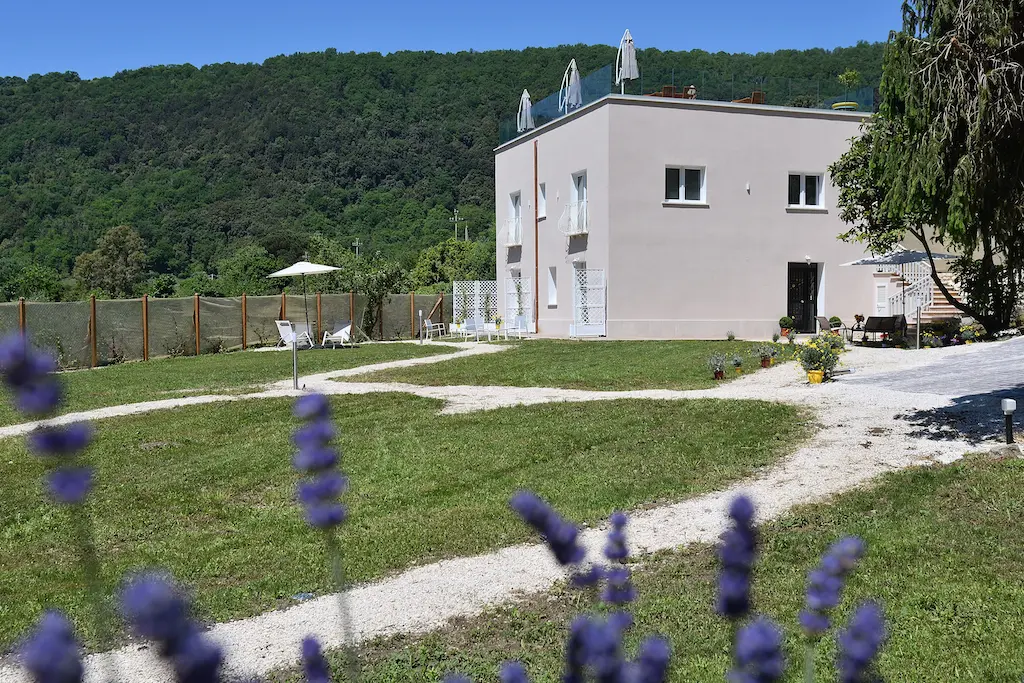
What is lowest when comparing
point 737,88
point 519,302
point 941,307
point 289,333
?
point 289,333

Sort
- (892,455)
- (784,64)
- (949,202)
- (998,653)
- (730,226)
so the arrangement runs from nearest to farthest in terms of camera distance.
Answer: (998,653)
(949,202)
(892,455)
(730,226)
(784,64)

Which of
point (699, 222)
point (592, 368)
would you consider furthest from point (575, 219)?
point (592, 368)

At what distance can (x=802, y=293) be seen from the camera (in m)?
26.6

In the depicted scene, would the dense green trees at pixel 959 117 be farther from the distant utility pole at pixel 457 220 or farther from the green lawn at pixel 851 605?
the distant utility pole at pixel 457 220

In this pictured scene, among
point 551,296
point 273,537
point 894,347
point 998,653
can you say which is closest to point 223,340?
point 551,296

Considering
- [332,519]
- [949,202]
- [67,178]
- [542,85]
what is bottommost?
[332,519]

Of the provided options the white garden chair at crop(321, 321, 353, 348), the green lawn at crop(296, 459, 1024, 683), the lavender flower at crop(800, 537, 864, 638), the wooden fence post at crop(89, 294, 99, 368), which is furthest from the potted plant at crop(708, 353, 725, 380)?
the wooden fence post at crop(89, 294, 99, 368)

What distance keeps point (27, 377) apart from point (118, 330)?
23.2 metres

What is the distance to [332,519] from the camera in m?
1.66

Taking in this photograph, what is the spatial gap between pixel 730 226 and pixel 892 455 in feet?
57.1

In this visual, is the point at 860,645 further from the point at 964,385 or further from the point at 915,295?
the point at 915,295

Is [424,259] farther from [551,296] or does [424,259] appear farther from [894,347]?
[894,347]

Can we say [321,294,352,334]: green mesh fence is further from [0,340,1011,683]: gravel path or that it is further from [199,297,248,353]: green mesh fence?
[0,340,1011,683]: gravel path

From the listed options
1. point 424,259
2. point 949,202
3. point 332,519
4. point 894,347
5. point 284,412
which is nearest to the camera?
point 332,519
